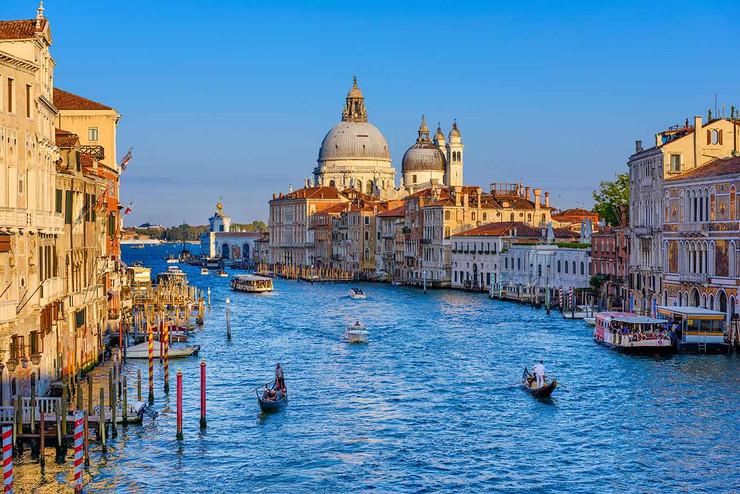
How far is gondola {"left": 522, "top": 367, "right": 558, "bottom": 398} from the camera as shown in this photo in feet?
81.8

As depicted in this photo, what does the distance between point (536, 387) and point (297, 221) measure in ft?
267

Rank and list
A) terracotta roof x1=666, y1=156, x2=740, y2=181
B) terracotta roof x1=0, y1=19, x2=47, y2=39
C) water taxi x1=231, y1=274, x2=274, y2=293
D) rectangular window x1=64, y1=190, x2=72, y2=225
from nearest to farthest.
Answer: terracotta roof x1=0, y1=19, x2=47, y2=39, rectangular window x1=64, y1=190, x2=72, y2=225, terracotta roof x1=666, y1=156, x2=740, y2=181, water taxi x1=231, y1=274, x2=274, y2=293

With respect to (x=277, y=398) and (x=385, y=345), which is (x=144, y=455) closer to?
(x=277, y=398)

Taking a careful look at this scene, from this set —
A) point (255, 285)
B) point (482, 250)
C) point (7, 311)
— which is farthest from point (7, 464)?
point (255, 285)

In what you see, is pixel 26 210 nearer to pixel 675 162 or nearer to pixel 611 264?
pixel 675 162

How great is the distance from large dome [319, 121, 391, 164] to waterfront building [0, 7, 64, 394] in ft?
325

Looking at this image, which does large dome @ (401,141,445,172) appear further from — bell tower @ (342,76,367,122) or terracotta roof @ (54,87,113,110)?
terracotta roof @ (54,87,113,110)

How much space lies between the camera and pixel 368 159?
394 feet

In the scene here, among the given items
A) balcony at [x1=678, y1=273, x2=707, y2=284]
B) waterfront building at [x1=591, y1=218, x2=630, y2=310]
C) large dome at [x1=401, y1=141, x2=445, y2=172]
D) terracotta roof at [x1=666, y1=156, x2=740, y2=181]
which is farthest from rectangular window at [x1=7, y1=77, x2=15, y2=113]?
large dome at [x1=401, y1=141, x2=445, y2=172]

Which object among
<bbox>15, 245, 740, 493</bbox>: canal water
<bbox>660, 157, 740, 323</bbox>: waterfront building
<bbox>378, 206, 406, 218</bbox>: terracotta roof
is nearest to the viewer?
<bbox>15, 245, 740, 493</bbox>: canal water

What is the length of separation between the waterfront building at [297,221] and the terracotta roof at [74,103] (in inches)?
2729

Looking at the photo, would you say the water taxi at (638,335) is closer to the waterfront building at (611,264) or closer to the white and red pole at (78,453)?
the waterfront building at (611,264)

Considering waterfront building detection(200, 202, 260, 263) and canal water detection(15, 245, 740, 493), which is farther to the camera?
waterfront building detection(200, 202, 260, 263)

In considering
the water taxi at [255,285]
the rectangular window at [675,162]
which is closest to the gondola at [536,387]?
the rectangular window at [675,162]
